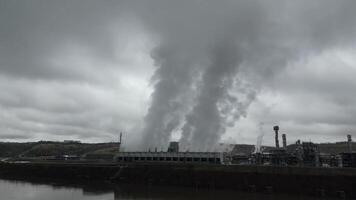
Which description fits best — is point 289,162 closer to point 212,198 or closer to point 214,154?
point 214,154

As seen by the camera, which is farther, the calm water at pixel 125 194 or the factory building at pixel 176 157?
the factory building at pixel 176 157

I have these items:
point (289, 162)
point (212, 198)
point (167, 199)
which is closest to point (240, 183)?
point (212, 198)

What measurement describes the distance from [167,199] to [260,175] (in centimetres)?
2580

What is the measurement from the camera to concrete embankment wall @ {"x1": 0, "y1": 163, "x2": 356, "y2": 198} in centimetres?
7088

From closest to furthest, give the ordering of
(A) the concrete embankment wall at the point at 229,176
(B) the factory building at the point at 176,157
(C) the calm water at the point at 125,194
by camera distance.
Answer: (C) the calm water at the point at 125,194, (A) the concrete embankment wall at the point at 229,176, (B) the factory building at the point at 176,157

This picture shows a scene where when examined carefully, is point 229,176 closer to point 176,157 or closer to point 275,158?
point 275,158

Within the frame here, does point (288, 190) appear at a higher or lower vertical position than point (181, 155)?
Result: lower

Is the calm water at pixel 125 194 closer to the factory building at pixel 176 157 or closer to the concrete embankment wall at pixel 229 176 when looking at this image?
the concrete embankment wall at pixel 229 176

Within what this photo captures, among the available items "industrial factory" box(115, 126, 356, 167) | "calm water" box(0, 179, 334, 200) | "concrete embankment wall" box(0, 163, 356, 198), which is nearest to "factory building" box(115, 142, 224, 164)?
"industrial factory" box(115, 126, 356, 167)

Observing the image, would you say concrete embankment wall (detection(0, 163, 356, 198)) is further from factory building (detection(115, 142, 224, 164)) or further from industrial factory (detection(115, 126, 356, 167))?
factory building (detection(115, 142, 224, 164))

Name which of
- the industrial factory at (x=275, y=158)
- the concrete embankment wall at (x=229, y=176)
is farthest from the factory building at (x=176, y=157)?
the concrete embankment wall at (x=229, y=176)

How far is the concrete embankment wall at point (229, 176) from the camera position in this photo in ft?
233

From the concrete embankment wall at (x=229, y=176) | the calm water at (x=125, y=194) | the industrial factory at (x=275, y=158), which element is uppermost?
the industrial factory at (x=275, y=158)

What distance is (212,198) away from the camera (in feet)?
213
